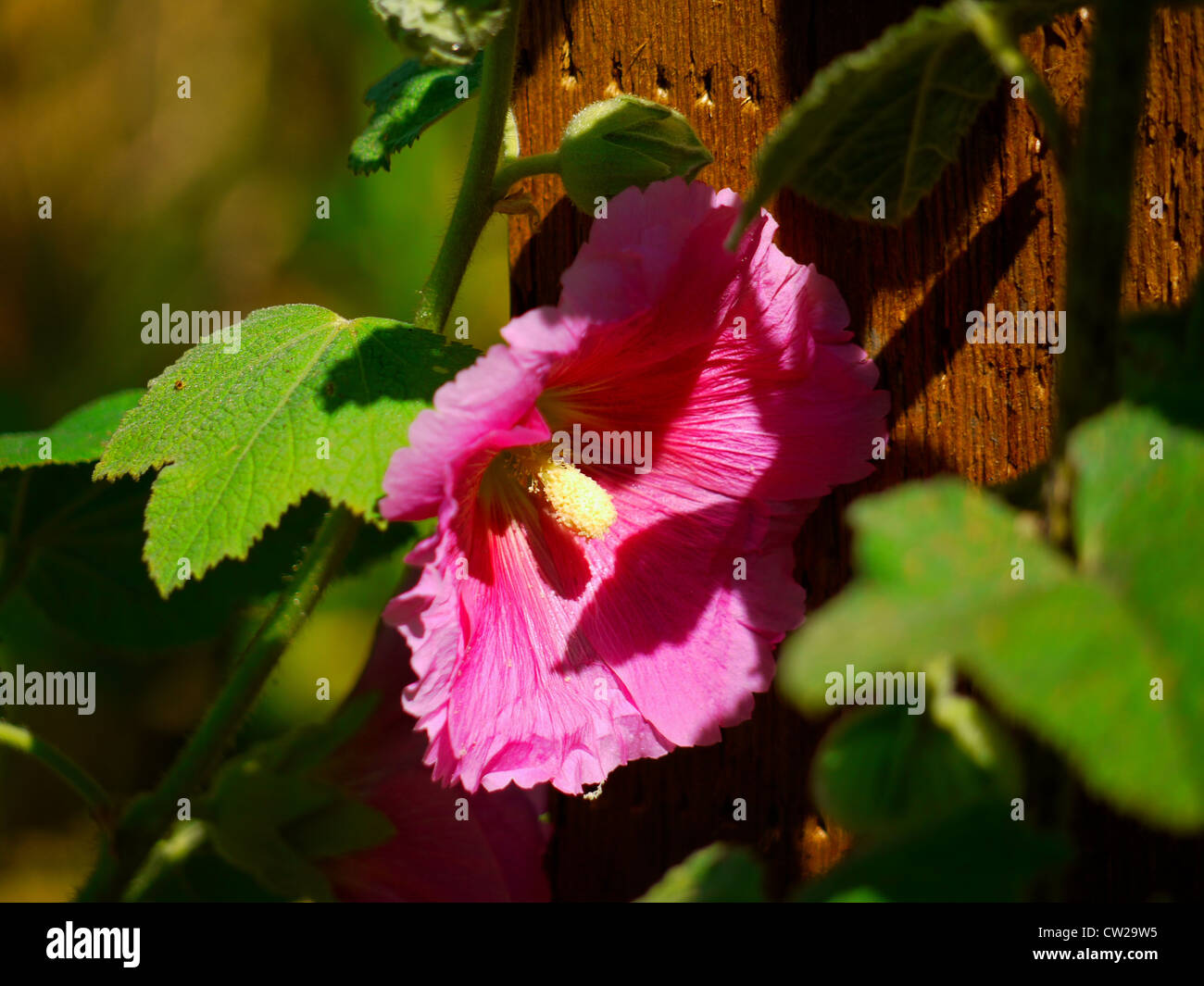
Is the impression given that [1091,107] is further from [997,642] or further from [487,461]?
[487,461]

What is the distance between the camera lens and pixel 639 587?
2.63 feet

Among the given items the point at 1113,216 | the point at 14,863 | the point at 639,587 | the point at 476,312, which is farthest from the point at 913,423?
the point at 14,863

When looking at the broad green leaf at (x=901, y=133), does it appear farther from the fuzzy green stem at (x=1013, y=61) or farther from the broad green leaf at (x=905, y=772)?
the broad green leaf at (x=905, y=772)

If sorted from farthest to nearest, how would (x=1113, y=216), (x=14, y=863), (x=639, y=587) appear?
(x=14, y=863)
(x=639, y=587)
(x=1113, y=216)

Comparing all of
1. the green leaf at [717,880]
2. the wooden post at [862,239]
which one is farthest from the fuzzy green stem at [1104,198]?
the wooden post at [862,239]

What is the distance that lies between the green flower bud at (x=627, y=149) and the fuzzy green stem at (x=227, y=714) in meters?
0.29

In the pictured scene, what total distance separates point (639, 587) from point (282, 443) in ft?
0.88

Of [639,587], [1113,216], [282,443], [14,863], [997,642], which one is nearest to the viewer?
[997,642]

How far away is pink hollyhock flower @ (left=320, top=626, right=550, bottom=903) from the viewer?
87 cm

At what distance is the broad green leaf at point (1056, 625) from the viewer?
328 mm

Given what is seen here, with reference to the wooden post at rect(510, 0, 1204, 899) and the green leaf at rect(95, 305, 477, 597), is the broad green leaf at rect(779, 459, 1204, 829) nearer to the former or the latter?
the green leaf at rect(95, 305, 477, 597)

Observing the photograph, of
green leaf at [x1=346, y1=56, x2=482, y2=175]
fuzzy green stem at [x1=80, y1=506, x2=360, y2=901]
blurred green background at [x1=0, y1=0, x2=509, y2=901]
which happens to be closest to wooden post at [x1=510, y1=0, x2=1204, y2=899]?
green leaf at [x1=346, y1=56, x2=482, y2=175]

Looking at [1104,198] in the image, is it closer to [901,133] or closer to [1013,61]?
[1013,61]

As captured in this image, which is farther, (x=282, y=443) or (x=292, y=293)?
(x=292, y=293)
